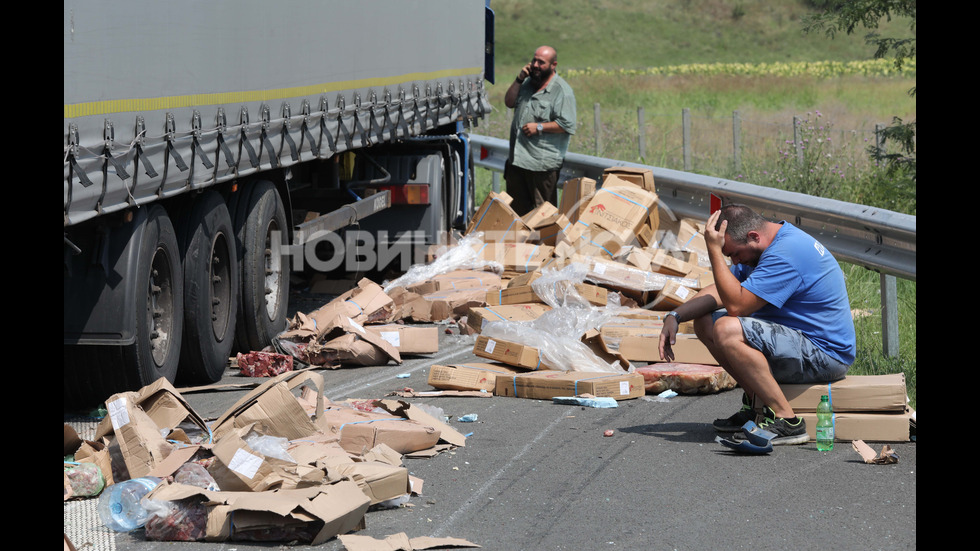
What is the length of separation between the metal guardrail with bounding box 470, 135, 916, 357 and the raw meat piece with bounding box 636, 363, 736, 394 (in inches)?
55.4

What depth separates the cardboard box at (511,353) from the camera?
816 centimetres

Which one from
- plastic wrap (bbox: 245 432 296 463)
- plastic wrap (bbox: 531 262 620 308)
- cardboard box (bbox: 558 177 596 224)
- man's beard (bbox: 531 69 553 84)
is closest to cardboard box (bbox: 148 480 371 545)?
plastic wrap (bbox: 245 432 296 463)

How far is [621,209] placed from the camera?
1202 centimetres

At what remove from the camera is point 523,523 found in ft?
17.2

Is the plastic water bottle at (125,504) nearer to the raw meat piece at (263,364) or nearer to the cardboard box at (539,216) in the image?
the raw meat piece at (263,364)

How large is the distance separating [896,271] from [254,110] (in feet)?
15.1

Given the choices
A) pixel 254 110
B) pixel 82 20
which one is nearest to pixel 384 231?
pixel 254 110

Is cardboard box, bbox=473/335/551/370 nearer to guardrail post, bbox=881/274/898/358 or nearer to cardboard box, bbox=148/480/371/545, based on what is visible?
guardrail post, bbox=881/274/898/358

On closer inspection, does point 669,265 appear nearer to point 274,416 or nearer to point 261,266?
point 261,266

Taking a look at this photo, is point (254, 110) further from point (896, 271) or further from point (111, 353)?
point (896, 271)

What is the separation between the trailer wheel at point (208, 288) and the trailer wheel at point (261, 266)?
220 millimetres

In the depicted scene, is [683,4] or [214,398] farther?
[683,4]

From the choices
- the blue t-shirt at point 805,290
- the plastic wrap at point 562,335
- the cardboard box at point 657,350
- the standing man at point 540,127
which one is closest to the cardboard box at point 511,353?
the plastic wrap at point 562,335

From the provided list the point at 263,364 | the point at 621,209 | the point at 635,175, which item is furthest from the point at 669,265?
the point at 263,364
